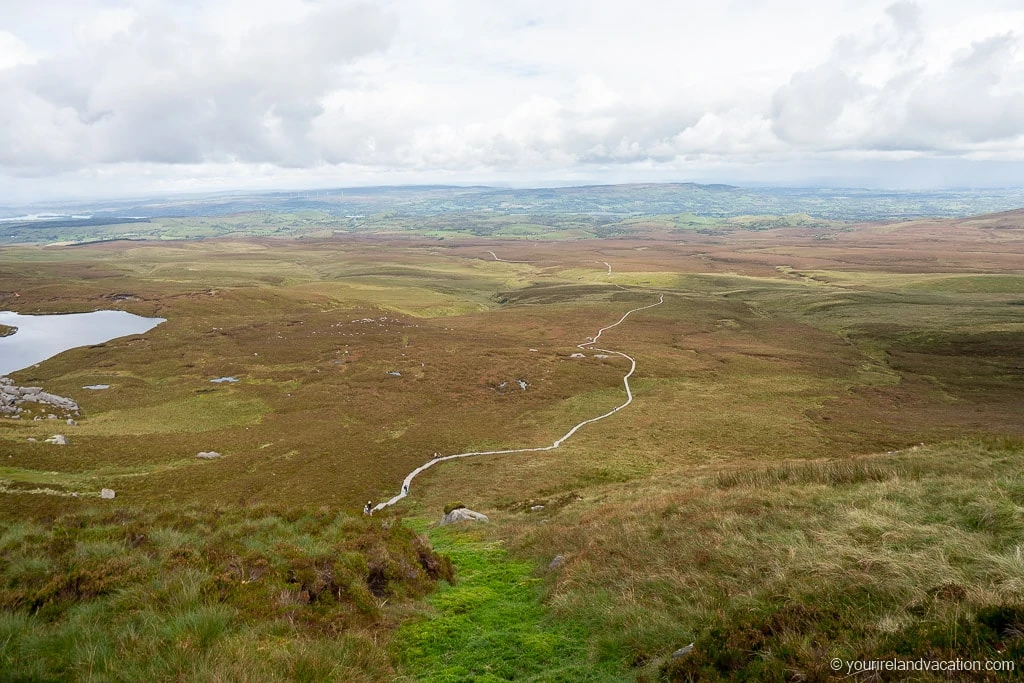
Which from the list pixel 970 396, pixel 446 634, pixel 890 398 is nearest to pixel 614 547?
pixel 446 634

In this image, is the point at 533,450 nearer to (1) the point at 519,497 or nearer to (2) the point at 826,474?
(1) the point at 519,497

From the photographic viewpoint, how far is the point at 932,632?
24.1 ft

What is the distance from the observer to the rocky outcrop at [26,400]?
5631cm

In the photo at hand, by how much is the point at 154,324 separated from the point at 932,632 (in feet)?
437

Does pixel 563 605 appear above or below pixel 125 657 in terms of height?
below

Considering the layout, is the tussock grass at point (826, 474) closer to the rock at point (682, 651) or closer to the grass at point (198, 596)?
the rock at point (682, 651)

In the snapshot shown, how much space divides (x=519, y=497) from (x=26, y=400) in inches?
2468

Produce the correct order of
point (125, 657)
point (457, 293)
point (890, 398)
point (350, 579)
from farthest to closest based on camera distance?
point (457, 293)
point (890, 398)
point (350, 579)
point (125, 657)

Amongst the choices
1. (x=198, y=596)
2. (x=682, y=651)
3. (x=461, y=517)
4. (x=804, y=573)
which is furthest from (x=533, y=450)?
(x=682, y=651)

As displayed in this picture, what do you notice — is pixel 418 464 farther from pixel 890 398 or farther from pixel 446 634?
pixel 890 398

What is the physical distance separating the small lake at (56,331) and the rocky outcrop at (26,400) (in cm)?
1872

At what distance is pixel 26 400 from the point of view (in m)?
59.8

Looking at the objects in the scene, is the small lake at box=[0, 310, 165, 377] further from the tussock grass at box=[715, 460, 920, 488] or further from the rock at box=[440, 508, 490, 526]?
the tussock grass at box=[715, 460, 920, 488]

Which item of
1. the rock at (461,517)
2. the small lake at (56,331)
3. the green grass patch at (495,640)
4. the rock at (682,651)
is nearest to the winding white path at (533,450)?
the rock at (461,517)
